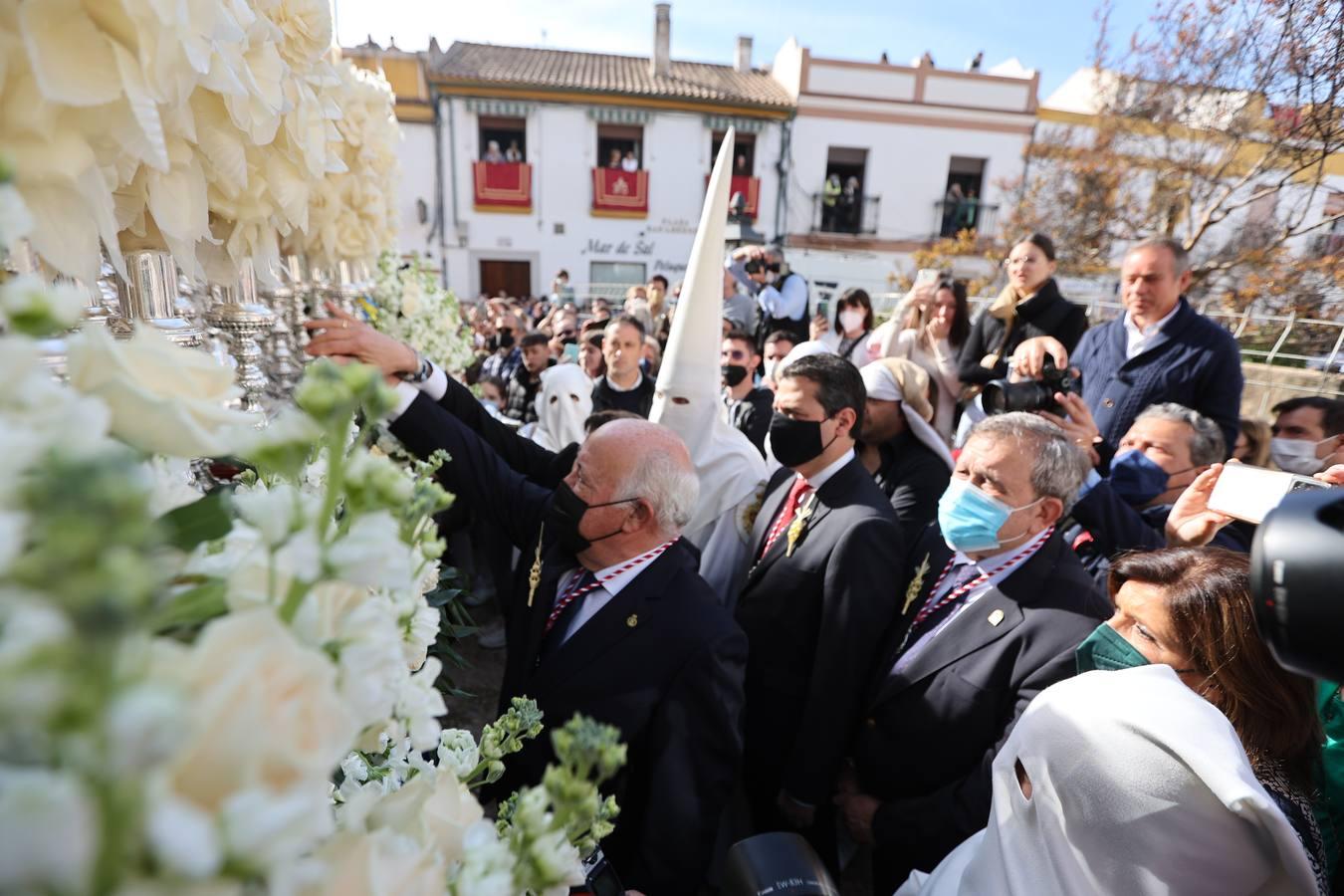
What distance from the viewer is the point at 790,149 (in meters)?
22.6

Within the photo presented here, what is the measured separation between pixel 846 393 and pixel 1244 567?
1.36 meters

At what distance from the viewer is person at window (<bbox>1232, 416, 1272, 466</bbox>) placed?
3.38 m

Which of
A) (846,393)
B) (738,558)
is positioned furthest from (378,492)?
(738,558)

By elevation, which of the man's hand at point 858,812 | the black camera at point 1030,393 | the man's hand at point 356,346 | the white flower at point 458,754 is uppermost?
the man's hand at point 356,346

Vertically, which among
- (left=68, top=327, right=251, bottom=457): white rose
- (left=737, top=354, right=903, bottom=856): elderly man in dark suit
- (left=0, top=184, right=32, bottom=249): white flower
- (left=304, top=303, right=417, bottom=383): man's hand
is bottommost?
(left=737, top=354, right=903, bottom=856): elderly man in dark suit

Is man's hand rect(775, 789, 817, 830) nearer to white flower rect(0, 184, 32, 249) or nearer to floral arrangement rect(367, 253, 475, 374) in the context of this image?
floral arrangement rect(367, 253, 475, 374)

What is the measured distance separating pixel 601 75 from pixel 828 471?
23145 mm

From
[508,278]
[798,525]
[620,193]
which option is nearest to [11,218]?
[798,525]

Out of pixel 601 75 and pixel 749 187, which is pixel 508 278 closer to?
pixel 601 75

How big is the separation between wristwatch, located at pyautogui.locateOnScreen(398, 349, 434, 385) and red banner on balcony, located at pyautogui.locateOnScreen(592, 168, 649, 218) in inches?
820

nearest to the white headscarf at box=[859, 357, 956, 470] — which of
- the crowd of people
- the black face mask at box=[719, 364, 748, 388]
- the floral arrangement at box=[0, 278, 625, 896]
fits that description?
the crowd of people

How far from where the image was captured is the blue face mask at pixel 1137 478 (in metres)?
2.72

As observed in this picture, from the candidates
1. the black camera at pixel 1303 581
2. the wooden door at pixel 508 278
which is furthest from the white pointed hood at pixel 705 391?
the wooden door at pixel 508 278

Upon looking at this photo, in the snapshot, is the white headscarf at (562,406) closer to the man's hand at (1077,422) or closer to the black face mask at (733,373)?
the black face mask at (733,373)
